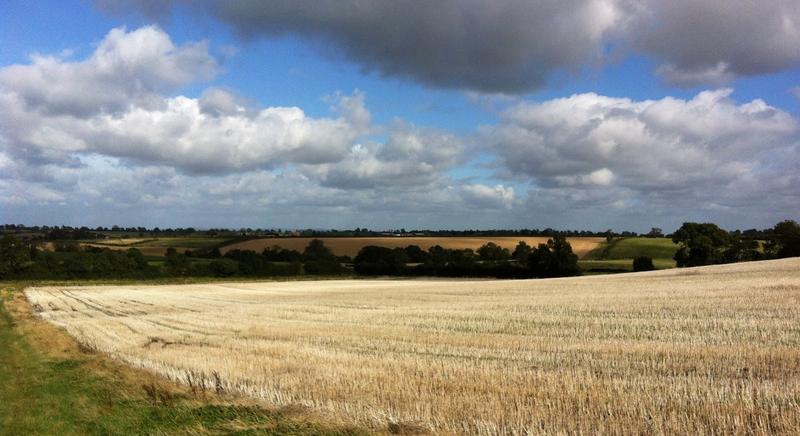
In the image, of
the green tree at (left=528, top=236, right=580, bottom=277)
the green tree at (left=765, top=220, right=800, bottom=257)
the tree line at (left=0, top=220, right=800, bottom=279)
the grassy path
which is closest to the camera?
the grassy path

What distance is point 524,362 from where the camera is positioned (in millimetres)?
14461

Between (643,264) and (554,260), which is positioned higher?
(554,260)

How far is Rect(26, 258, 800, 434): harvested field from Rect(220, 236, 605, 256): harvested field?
94990 mm

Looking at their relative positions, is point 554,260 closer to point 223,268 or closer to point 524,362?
point 223,268

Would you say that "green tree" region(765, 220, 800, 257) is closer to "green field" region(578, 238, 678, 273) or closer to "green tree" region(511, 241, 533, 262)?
"green field" region(578, 238, 678, 273)

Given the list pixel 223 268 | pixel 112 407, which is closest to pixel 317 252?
pixel 223 268

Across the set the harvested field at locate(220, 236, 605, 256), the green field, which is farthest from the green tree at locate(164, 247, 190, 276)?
the green field

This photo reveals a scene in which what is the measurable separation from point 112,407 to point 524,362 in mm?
9288

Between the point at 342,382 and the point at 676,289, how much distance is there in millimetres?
27641

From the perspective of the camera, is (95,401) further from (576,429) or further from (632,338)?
(632,338)

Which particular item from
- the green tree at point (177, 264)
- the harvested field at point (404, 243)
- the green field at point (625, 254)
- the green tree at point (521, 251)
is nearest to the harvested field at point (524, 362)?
the green field at point (625, 254)

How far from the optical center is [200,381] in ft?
45.3

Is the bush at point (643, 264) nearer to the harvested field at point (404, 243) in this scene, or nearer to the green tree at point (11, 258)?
the harvested field at point (404, 243)

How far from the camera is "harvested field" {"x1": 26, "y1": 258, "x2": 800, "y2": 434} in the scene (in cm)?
905
